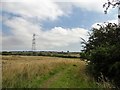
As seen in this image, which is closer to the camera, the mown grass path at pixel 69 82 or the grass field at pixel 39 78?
the grass field at pixel 39 78

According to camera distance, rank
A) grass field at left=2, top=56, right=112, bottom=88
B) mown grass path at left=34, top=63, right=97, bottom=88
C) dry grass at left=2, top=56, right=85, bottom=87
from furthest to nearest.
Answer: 1. mown grass path at left=34, top=63, right=97, bottom=88
2. dry grass at left=2, top=56, right=85, bottom=87
3. grass field at left=2, top=56, right=112, bottom=88

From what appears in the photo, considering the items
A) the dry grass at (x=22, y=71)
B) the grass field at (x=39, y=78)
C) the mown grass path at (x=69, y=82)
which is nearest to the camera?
the grass field at (x=39, y=78)

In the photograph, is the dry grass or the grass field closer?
the grass field

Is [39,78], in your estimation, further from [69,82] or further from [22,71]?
[69,82]

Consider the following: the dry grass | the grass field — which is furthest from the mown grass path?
the dry grass

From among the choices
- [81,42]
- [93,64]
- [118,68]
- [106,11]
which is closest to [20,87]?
[118,68]

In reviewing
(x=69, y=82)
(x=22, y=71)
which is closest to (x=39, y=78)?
(x=22, y=71)

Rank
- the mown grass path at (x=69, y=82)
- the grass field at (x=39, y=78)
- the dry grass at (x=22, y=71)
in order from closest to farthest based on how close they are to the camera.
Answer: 1. the grass field at (x=39, y=78)
2. the dry grass at (x=22, y=71)
3. the mown grass path at (x=69, y=82)

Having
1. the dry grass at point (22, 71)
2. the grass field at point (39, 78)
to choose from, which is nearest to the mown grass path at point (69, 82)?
the grass field at point (39, 78)

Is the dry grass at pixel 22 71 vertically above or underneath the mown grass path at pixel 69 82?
above

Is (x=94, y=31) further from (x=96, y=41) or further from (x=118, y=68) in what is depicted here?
(x=118, y=68)

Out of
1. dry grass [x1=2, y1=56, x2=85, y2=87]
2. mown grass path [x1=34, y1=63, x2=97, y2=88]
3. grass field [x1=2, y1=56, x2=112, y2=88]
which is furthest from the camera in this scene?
mown grass path [x1=34, y1=63, x2=97, y2=88]

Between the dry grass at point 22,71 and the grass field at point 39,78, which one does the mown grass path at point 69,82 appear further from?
the dry grass at point 22,71

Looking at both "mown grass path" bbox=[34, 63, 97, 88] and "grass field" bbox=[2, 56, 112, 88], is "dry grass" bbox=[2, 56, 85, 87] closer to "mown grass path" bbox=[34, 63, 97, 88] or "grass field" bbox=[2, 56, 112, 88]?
"grass field" bbox=[2, 56, 112, 88]
